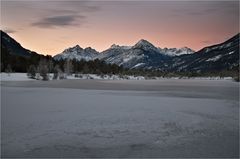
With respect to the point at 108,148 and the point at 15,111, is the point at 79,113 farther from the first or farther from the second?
the point at 108,148

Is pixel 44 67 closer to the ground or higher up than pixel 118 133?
higher up

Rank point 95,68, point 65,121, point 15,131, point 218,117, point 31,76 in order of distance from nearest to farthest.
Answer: point 15,131 < point 65,121 < point 218,117 < point 31,76 < point 95,68

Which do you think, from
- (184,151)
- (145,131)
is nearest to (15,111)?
(145,131)

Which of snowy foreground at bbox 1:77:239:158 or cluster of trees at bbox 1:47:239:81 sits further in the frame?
cluster of trees at bbox 1:47:239:81

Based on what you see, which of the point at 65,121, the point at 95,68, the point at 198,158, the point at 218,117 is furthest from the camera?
the point at 95,68

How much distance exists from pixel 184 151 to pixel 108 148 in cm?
287

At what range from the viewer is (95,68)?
171250 mm

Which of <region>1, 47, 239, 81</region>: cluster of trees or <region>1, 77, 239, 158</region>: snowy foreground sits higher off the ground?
<region>1, 47, 239, 81</region>: cluster of trees

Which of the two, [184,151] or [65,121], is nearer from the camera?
[184,151]

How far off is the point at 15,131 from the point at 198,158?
835cm

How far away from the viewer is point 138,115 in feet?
62.6

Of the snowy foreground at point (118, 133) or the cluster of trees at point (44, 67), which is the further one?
the cluster of trees at point (44, 67)

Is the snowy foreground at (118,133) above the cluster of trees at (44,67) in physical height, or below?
below

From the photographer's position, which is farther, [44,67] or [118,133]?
[44,67]
